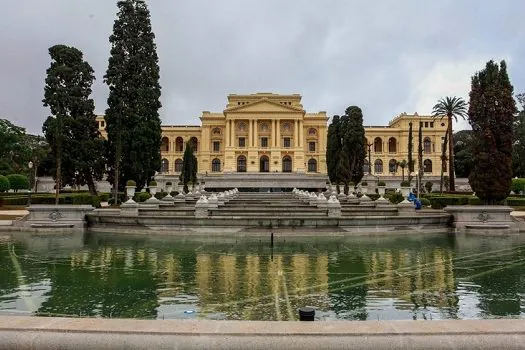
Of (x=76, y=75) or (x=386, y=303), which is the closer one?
(x=386, y=303)

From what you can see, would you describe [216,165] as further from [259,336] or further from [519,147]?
[259,336]

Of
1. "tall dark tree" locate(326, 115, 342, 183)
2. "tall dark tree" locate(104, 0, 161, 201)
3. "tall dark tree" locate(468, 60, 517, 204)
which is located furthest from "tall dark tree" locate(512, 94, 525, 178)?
"tall dark tree" locate(104, 0, 161, 201)

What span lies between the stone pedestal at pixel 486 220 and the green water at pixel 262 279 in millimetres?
2631

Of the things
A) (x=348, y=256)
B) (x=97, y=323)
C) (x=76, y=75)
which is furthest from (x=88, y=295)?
(x=76, y=75)

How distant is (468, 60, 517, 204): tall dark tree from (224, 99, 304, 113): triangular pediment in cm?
6564

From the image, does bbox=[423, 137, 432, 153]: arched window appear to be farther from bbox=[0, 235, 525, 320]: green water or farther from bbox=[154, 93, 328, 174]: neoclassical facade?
bbox=[0, 235, 525, 320]: green water

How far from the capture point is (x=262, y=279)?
8695 millimetres

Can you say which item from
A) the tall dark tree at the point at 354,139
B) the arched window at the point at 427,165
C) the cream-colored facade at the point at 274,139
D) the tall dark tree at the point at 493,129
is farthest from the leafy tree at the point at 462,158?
the tall dark tree at the point at 493,129

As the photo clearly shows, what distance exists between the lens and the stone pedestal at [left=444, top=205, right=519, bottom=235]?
1703 centimetres

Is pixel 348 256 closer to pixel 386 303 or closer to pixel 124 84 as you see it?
pixel 386 303

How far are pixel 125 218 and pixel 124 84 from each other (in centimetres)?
1772

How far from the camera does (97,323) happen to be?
13.3ft

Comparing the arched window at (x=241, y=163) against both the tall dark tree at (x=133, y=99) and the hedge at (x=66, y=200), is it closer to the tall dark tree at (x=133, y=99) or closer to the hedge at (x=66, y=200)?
the tall dark tree at (x=133, y=99)

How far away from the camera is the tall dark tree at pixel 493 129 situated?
21.0 meters
